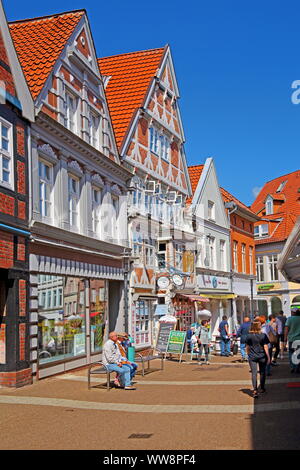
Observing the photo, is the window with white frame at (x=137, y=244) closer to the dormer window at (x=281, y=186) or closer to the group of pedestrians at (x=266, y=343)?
the group of pedestrians at (x=266, y=343)

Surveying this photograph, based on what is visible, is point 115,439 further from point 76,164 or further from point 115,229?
point 115,229

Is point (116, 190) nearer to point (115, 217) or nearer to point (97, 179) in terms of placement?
point (115, 217)

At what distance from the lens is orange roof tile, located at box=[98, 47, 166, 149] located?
24.2m

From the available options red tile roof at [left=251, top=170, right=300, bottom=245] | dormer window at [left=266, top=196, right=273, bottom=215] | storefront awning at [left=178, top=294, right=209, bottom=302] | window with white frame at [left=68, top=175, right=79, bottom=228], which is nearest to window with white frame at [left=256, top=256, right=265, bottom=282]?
red tile roof at [left=251, top=170, right=300, bottom=245]

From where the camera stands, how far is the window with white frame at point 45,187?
16.1 metres

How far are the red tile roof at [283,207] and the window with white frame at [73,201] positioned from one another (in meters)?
34.0

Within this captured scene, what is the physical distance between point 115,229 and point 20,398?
1047cm

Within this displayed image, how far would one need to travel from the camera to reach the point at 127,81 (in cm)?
2653

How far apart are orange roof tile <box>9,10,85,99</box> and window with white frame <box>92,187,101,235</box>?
4596 millimetres

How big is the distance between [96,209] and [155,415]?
11009 mm

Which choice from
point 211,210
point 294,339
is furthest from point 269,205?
point 294,339

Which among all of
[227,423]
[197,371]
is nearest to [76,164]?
[197,371]

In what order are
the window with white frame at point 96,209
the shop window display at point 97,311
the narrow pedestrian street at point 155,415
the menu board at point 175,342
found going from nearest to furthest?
the narrow pedestrian street at point 155,415, the shop window display at point 97,311, the window with white frame at point 96,209, the menu board at point 175,342

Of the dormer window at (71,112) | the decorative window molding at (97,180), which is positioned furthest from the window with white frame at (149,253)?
the dormer window at (71,112)
